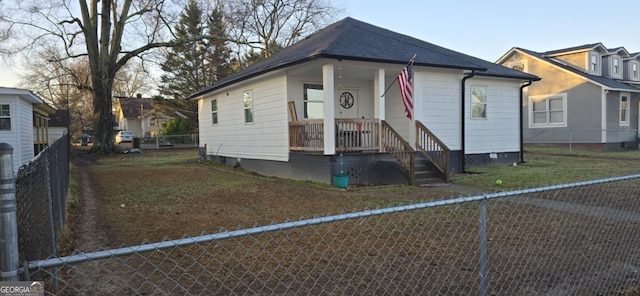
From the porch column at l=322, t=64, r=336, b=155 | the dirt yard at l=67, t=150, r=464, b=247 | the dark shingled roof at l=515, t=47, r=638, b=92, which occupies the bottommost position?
the dirt yard at l=67, t=150, r=464, b=247

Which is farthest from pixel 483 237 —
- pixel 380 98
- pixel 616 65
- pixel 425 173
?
pixel 616 65

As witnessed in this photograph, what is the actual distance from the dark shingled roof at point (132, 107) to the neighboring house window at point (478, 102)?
54132 mm

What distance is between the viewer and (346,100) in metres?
13.8

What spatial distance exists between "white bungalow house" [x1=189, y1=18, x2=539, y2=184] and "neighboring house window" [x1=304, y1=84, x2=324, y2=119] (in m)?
0.03

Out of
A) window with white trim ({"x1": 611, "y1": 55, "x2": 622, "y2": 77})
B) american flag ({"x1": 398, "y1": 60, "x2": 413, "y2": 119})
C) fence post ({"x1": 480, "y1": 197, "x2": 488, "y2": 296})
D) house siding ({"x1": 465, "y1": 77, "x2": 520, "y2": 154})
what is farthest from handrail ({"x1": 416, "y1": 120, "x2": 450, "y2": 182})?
window with white trim ({"x1": 611, "y1": 55, "x2": 622, "y2": 77})

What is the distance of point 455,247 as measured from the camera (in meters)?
4.77

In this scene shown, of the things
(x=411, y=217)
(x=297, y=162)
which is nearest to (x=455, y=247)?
(x=411, y=217)

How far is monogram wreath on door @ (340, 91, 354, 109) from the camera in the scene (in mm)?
13680

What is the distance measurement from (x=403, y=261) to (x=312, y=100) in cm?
924

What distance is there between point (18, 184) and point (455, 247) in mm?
4193

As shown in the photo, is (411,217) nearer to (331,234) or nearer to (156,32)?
(331,234)

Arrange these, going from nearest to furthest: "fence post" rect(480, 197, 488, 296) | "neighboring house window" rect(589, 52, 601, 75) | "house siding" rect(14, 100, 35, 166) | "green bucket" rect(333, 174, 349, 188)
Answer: "fence post" rect(480, 197, 488, 296) → "green bucket" rect(333, 174, 349, 188) → "house siding" rect(14, 100, 35, 166) → "neighboring house window" rect(589, 52, 601, 75)

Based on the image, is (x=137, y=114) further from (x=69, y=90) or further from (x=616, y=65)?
(x=616, y=65)

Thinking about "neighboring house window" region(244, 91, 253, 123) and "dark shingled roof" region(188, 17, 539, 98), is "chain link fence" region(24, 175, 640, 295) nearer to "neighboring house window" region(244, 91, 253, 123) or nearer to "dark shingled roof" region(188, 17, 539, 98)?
"dark shingled roof" region(188, 17, 539, 98)
